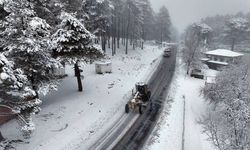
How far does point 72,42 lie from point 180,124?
1347 centimetres

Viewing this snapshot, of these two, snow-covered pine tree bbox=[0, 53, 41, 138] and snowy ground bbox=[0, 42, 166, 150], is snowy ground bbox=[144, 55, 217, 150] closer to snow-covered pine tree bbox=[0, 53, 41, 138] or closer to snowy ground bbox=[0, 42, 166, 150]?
snowy ground bbox=[0, 42, 166, 150]

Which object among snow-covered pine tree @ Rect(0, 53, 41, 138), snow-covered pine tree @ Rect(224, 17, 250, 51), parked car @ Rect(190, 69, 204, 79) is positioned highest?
snow-covered pine tree @ Rect(224, 17, 250, 51)

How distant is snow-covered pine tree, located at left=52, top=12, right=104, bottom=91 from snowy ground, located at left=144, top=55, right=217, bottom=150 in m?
9.89

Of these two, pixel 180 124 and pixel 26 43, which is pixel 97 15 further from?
pixel 180 124

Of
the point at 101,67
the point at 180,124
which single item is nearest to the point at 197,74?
the point at 101,67

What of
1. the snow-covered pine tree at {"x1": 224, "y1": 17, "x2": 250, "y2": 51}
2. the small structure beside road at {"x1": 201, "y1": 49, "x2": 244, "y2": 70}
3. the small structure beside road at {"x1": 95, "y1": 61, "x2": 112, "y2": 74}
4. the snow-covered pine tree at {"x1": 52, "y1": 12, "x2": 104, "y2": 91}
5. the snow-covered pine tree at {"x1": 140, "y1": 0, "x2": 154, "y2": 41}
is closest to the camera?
the snow-covered pine tree at {"x1": 52, "y1": 12, "x2": 104, "y2": 91}

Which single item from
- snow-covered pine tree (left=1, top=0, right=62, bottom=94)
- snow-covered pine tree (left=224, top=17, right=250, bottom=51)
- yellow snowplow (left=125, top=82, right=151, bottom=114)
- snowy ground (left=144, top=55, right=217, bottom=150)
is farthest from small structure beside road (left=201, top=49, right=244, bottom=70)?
snow-covered pine tree (left=1, top=0, right=62, bottom=94)

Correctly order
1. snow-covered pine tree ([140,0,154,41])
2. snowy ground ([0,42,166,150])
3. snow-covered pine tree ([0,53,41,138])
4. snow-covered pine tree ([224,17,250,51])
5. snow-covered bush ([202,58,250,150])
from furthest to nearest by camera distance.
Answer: snow-covered pine tree ([224,17,250,51]) < snow-covered pine tree ([140,0,154,41]) < snowy ground ([0,42,166,150]) < snow-covered pine tree ([0,53,41,138]) < snow-covered bush ([202,58,250,150])

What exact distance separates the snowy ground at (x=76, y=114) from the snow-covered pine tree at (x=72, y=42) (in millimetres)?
4635

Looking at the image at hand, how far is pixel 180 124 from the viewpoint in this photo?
21.2m

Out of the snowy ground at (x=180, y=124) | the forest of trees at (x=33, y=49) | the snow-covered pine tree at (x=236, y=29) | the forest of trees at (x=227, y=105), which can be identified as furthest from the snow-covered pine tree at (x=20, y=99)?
the snow-covered pine tree at (x=236, y=29)

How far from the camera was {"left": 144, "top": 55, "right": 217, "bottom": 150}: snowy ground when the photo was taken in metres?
17.7

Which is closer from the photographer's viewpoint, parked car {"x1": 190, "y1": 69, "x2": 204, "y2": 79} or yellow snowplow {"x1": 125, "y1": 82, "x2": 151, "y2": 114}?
yellow snowplow {"x1": 125, "y1": 82, "x2": 151, "y2": 114}

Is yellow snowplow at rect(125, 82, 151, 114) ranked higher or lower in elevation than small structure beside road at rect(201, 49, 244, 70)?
lower
